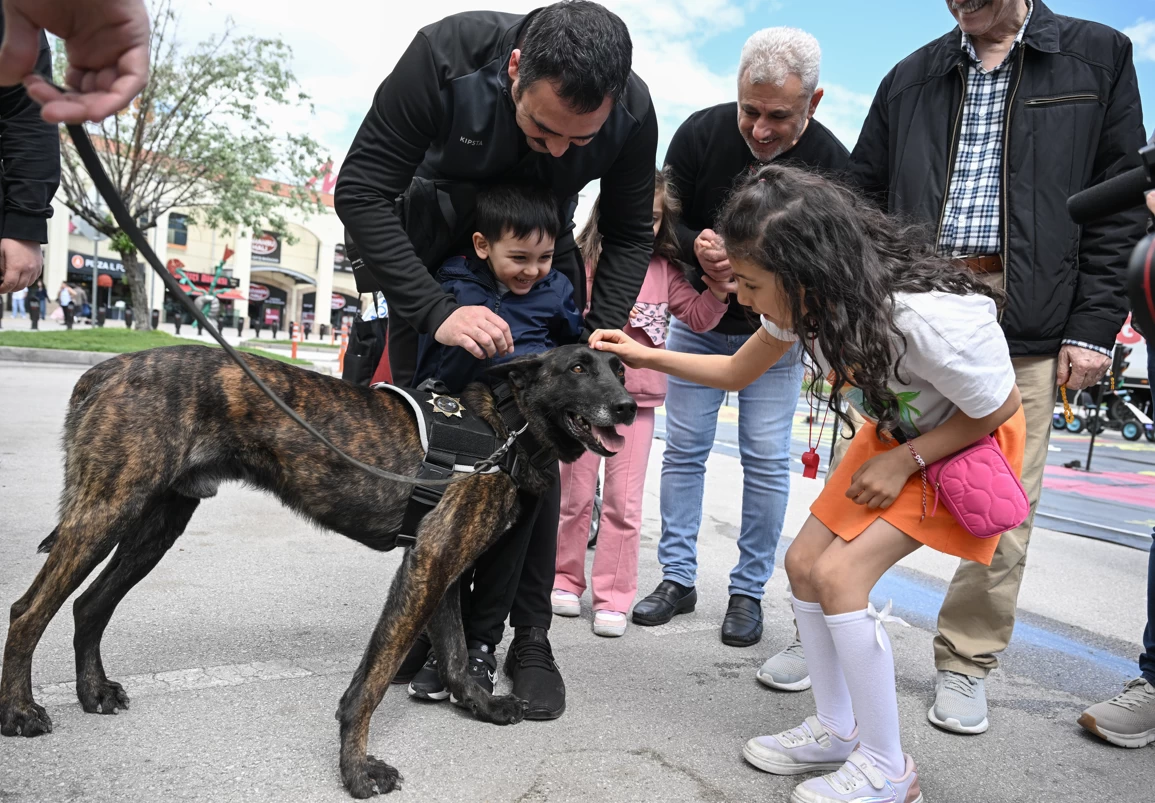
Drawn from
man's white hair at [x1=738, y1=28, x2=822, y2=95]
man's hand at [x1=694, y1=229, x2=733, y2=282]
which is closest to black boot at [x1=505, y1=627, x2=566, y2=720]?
man's hand at [x1=694, y1=229, x2=733, y2=282]

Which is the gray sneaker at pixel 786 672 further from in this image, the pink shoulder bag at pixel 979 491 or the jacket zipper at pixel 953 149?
the jacket zipper at pixel 953 149

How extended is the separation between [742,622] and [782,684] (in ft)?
1.79

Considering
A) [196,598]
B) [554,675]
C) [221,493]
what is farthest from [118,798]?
[221,493]

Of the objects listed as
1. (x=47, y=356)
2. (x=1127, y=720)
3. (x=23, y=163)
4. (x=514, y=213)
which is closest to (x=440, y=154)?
(x=514, y=213)

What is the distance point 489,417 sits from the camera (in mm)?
2666

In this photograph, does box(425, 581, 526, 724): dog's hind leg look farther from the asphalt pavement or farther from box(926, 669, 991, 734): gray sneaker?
box(926, 669, 991, 734): gray sneaker

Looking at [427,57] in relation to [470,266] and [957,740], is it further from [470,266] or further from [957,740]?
[957,740]

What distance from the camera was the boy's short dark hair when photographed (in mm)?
2746

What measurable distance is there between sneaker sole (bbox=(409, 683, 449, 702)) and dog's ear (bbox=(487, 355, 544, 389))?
3.48 ft

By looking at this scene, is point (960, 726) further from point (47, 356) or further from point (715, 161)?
point (47, 356)

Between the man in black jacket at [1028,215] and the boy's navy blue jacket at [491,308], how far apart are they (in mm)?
1395

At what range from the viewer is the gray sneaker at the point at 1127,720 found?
2828mm

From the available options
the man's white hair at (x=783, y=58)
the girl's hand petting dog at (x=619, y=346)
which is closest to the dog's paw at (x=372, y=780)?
the girl's hand petting dog at (x=619, y=346)

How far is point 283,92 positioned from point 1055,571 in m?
24.9
